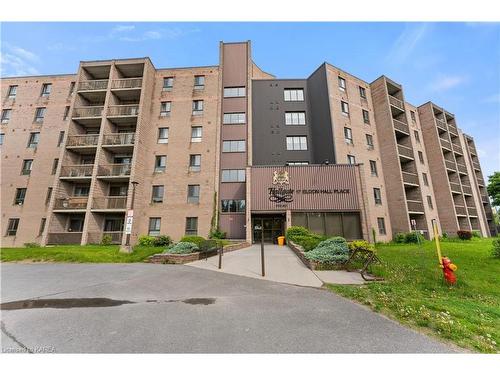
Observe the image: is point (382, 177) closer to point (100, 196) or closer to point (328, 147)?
point (328, 147)

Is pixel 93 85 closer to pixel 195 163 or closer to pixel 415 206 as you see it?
pixel 195 163

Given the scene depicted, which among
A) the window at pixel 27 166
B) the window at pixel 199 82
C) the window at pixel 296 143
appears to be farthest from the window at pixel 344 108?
the window at pixel 27 166

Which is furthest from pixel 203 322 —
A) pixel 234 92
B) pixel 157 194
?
pixel 234 92

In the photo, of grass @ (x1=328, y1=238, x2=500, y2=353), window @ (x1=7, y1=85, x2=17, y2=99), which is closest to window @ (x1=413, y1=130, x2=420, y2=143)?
grass @ (x1=328, y1=238, x2=500, y2=353)

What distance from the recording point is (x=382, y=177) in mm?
24922

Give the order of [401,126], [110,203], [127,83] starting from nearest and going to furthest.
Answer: [110,203]
[127,83]
[401,126]

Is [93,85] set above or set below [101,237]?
above

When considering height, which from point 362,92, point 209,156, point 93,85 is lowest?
point 209,156

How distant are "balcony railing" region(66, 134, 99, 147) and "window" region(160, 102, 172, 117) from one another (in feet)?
23.7

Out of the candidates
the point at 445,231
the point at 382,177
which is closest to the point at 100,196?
the point at 382,177

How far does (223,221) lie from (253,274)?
13.5 m

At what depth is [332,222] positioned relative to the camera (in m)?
19.5

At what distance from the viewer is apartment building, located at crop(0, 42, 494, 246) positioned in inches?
795

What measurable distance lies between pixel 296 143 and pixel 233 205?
10.9m
